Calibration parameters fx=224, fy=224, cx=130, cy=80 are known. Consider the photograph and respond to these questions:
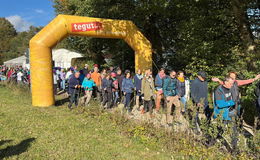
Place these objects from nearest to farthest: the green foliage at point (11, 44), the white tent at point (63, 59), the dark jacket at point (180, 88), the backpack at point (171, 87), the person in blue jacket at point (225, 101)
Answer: the person in blue jacket at point (225, 101) < the backpack at point (171, 87) < the dark jacket at point (180, 88) < the white tent at point (63, 59) < the green foliage at point (11, 44)

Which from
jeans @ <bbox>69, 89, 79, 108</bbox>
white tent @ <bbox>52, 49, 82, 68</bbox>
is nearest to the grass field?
jeans @ <bbox>69, 89, 79, 108</bbox>

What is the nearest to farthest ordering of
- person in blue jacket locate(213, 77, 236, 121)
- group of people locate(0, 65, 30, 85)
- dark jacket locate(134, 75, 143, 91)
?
1. person in blue jacket locate(213, 77, 236, 121)
2. dark jacket locate(134, 75, 143, 91)
3. group of people locate(0, 65, 30, 85)

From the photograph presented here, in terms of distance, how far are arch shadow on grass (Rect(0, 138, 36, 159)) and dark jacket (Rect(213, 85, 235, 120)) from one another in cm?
429

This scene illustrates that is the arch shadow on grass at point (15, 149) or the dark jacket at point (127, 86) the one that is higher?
the dark jacket at point (127, 86)

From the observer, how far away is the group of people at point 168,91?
485cm

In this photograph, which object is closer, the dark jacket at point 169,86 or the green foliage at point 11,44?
the dark jacket at point 169,86

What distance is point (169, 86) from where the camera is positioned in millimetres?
7555

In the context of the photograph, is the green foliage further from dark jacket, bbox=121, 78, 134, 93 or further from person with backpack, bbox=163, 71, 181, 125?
person with backpack, bbox=163, 71, 181, 125

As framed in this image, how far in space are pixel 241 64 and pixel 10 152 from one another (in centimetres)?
831

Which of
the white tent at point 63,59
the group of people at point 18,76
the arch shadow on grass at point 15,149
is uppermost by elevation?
the white tent at point 63,59

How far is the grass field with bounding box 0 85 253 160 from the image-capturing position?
183 inches

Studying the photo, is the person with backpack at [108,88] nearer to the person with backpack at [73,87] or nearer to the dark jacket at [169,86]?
the person with backpack at [73,87]

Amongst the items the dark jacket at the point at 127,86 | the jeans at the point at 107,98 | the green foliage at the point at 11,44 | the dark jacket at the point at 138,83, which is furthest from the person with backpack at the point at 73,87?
the green foliage at the point at 11,44

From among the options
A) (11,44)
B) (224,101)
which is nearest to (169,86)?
(224,101)
